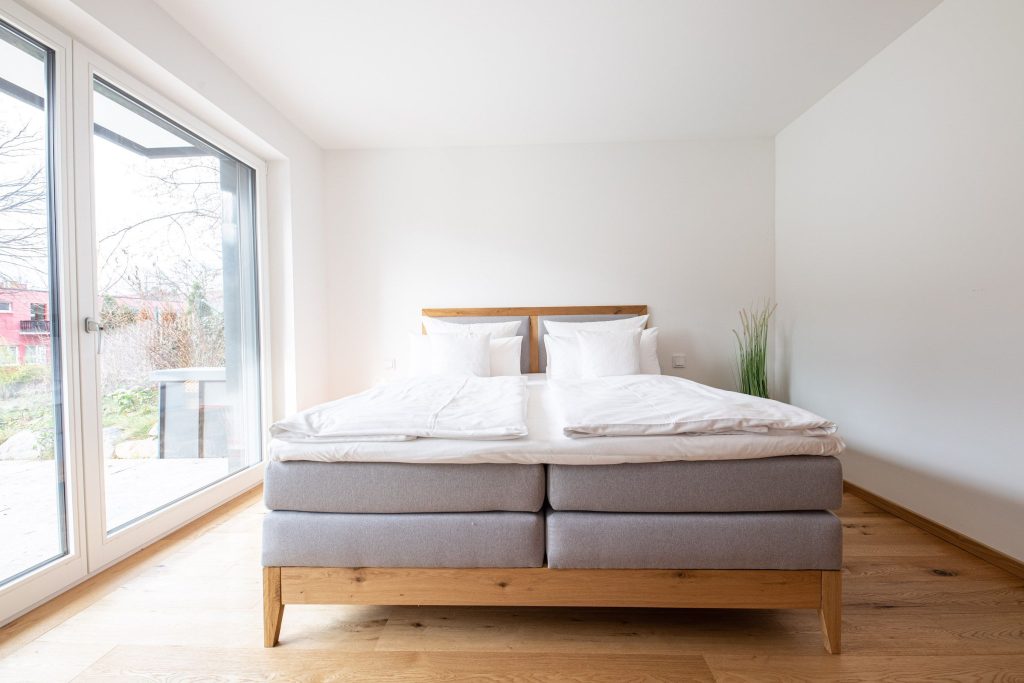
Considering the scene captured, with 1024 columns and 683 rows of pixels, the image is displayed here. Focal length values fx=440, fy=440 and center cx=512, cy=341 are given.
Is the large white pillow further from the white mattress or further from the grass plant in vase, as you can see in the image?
the white mattress

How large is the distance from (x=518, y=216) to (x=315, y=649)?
2.90m

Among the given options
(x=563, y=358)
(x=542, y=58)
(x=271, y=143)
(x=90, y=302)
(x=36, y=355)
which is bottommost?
(x=563, y=358)

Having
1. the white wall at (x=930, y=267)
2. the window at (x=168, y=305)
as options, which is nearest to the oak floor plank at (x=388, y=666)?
the window at (x=168, y=305)

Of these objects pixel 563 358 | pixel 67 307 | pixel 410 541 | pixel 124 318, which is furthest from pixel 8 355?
pixel 563 358

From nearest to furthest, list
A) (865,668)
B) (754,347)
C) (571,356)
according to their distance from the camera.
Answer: (865,668) → (571,356) → (754,347)

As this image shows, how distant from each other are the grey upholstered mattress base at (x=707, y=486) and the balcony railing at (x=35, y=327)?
74.6 inches

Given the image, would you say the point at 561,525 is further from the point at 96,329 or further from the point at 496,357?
the point at 96,329

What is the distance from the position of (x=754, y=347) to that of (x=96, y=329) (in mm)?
3813

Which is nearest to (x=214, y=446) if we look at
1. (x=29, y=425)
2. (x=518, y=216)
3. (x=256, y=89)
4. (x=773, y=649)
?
(x=29, y=425)

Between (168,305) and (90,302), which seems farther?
(168,305)

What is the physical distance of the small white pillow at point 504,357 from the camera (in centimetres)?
303

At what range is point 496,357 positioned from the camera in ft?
9.98

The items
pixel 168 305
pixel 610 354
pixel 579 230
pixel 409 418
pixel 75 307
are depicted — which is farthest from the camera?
pixel 579 230

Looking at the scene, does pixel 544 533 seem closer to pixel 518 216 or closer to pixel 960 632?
pixel 960 632
